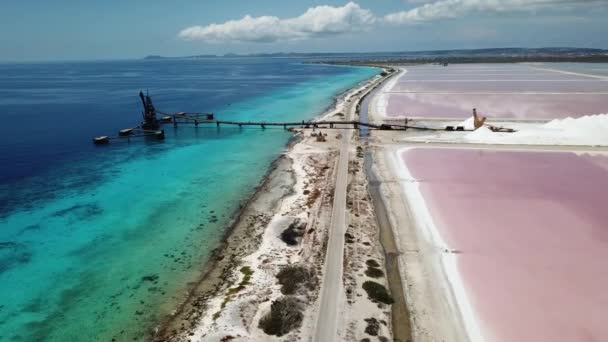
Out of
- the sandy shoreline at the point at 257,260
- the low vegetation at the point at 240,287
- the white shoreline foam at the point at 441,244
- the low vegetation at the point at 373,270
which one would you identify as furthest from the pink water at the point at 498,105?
the low vegetation at the point at 240,287

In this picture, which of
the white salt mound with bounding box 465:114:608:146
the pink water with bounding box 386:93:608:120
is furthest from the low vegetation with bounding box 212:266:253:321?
the pink water with bounding box 386:93:608:120

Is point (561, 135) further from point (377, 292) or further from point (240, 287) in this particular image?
point (240, 287)

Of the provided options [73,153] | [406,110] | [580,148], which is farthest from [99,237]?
[406,110]

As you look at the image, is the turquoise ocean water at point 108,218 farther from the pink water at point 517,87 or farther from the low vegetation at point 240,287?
the pink water at point 517,87

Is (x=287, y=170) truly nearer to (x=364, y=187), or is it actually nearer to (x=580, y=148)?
(x=364, y=187)

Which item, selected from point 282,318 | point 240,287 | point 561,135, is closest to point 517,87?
point 561,135
